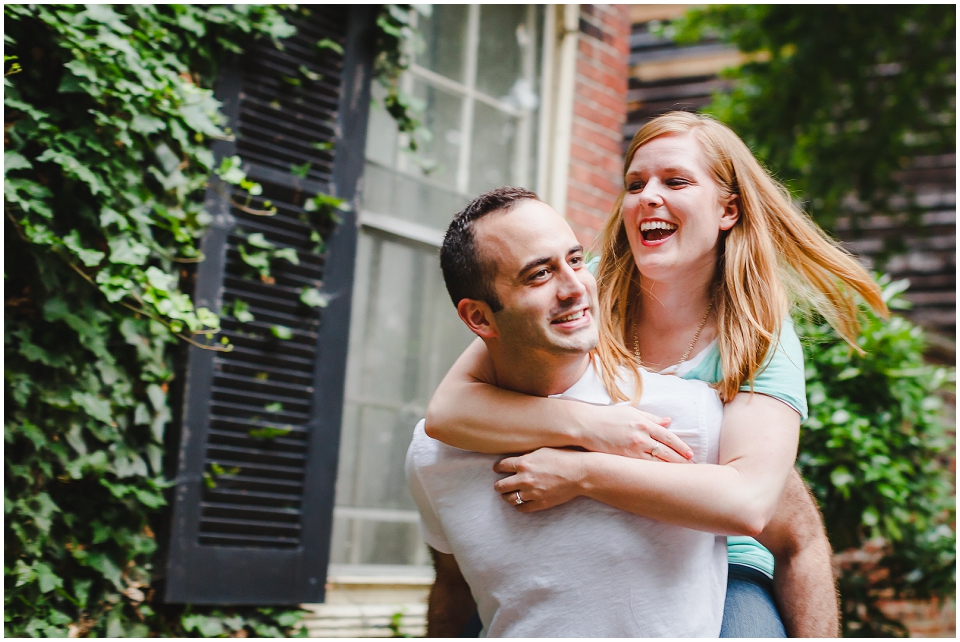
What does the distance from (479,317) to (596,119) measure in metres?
3.13

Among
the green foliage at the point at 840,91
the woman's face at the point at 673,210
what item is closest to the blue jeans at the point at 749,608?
the woman's face at the point at 673,210

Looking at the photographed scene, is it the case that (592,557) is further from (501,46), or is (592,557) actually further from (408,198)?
(501,46)

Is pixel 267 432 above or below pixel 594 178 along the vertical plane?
below

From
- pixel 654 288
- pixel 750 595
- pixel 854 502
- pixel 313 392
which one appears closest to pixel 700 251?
pixel 654 288

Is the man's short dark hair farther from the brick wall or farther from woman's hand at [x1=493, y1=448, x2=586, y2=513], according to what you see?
the brick wall

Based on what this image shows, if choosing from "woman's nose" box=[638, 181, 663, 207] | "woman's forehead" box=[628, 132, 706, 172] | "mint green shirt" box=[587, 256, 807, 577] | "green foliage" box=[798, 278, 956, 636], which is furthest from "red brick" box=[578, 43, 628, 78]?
"mint green shirt" box=[587, 256, 807, 577]

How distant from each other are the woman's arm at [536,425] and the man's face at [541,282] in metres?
0.13

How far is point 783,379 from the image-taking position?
174 cm

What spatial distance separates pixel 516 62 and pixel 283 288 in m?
2.04

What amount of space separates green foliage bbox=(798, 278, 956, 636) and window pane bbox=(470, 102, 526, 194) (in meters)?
1.81

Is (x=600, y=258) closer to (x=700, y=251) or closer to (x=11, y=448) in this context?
(x=700, y=251)

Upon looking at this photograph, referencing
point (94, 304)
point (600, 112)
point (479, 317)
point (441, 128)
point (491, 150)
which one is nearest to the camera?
point (479, 317)

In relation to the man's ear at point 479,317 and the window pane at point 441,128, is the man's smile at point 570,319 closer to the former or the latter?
the man's ear at point 479,317

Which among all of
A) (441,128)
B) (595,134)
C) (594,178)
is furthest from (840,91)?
(441,128)
